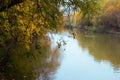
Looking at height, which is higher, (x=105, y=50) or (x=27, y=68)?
(x=27, y=68)

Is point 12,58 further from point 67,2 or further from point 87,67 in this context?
point 67,2

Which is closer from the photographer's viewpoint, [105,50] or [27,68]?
[27,68]

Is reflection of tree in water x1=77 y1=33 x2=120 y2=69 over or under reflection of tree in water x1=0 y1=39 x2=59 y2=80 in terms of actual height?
under

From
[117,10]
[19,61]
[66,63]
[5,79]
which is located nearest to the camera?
[5,79]

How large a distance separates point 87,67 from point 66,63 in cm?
256

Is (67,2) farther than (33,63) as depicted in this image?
No

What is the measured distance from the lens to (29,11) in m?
8.61

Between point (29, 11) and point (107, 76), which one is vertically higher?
point (29, 11)

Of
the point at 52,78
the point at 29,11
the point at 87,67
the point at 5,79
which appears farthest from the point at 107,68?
the point at 29,11

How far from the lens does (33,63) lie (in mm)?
23625

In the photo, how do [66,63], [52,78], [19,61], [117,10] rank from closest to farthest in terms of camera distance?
[52,78], [19,61], [66,63], [117,10]

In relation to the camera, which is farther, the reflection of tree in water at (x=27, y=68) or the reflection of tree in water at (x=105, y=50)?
the reflection of tree in water at (x=105, y=50)

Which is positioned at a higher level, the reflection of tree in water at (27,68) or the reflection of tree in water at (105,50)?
the reflection of tree in water at (27,68)

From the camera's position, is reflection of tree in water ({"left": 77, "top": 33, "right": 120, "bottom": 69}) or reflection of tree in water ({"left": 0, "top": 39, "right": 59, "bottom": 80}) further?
reflection of tree in water ({"left": 77, "top": 33, "right": 120, "bottom": 69})
